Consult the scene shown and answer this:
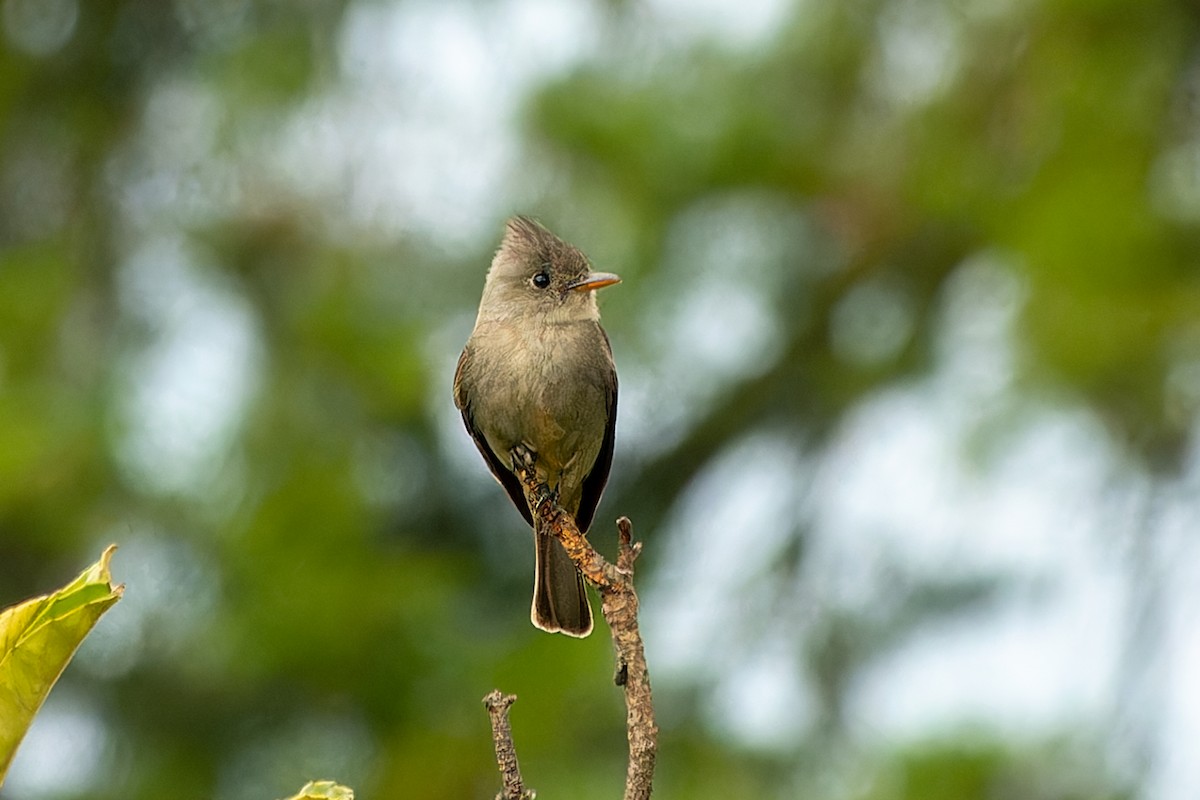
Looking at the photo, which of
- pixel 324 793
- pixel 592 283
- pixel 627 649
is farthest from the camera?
pixel 592 283

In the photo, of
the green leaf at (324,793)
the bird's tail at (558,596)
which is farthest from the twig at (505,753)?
the bird's tail at (558,596)

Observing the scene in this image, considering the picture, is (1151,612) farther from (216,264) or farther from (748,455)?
(216,264)

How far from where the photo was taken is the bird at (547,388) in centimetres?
341

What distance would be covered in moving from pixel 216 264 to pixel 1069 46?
107 inches

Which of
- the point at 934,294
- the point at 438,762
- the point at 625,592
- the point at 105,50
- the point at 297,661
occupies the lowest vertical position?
the point at 625,592

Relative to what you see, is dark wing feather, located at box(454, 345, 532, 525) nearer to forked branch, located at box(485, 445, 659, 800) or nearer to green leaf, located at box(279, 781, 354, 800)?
forked branch, located at box(485, 445, 659, 800)

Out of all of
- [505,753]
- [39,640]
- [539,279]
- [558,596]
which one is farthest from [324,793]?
[539,279]

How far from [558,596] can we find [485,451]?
0.45m

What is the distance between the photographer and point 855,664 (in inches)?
181

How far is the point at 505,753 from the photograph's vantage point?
1453 millimetres

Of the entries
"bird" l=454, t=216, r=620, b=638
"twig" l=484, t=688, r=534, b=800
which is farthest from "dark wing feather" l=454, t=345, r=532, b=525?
"twig" l=484, t=688, r=534, b=800

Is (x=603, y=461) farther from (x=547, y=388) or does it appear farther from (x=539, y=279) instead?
(x=539, y=279)

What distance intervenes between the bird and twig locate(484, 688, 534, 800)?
1.73m

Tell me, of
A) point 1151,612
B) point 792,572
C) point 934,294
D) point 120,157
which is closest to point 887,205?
point 934,294
